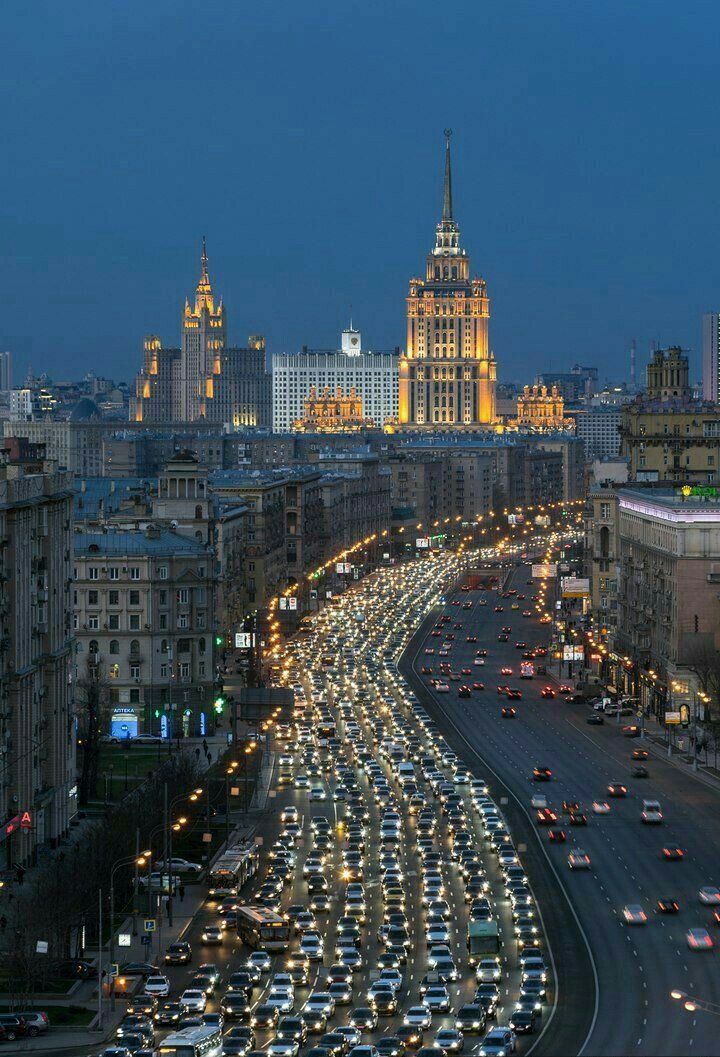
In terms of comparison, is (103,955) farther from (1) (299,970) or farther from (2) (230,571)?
(2) (230,571)

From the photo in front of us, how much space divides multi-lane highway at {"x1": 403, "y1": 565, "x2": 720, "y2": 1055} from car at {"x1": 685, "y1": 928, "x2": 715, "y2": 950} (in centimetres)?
28

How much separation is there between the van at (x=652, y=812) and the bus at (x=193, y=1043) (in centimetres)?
3578

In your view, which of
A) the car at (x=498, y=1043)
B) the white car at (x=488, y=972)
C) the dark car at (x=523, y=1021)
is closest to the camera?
the car at (x=498, y=1043)

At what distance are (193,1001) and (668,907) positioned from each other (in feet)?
60.8

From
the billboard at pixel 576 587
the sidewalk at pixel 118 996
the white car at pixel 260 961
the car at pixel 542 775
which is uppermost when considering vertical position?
the billboard at pixel 576 587

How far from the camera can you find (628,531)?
485 ft

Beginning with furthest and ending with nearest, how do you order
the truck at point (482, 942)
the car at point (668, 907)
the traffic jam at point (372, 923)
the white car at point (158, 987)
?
the car at point (668, 907) < the truck at point (482, 942) < the white car at point (158, 987) < the traffic jam at point (372, 923)

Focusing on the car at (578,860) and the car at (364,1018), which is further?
the car at (578,860)

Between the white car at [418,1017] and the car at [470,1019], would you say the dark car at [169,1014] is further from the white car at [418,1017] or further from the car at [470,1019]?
the car at [470,1019]

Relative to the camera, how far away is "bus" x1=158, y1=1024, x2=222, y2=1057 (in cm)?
5872

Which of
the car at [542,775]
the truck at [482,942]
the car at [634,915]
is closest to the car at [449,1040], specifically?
the truck at [482,942]

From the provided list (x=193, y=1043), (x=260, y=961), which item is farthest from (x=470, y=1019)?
(x=260, y=961)

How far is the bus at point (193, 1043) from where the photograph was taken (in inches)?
2312

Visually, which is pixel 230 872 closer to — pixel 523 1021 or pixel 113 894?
pixel 113 894
